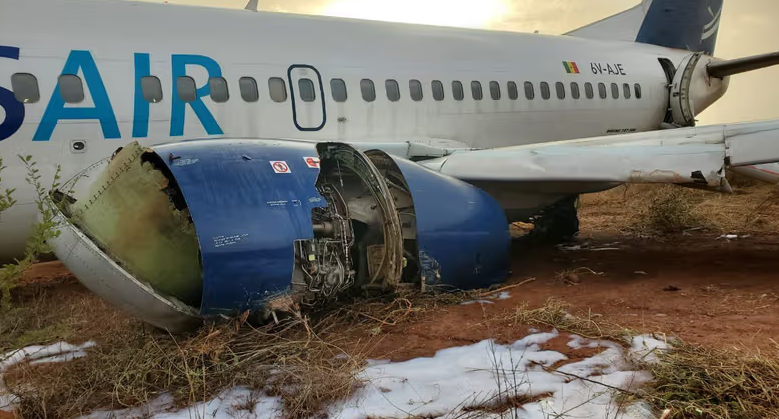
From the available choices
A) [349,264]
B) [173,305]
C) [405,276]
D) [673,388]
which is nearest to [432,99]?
[405,276]

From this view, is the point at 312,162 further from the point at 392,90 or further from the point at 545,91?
the point at 545,91

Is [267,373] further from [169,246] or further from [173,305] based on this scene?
[169,246]

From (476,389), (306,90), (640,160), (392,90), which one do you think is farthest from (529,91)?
(476,389)

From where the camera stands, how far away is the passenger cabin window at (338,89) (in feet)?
28.5

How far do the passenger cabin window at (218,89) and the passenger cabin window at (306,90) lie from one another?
102cm

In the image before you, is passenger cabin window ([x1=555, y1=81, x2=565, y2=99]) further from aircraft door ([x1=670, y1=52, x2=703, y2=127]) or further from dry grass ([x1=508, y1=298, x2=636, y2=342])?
dry grass ([x1=508, y1=298, x2=636, y2=342])

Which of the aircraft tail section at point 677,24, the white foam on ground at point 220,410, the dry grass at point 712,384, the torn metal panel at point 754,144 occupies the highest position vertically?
the aircraft tail section at point 677,24

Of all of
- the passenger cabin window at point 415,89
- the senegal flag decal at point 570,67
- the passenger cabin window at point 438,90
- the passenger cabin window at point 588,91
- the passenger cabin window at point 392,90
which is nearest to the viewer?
the passenger cabin window at point 392,90

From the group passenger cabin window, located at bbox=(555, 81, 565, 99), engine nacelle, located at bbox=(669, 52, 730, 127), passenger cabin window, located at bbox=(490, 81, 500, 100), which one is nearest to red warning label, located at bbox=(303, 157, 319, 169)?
passenger cabin window, located at bbox=(490, 81, 500, 100)

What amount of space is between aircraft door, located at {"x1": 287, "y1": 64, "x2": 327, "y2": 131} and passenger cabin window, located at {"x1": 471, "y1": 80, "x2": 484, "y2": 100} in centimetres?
271

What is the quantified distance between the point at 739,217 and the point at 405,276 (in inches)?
393

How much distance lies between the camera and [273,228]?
187 inches

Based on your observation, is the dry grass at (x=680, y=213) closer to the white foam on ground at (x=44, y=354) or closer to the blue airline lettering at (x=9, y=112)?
the white foam on ground at (x=44, y=354)

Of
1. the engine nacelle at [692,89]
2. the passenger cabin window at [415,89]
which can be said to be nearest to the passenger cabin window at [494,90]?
the passenger cabin window at [415,89]
